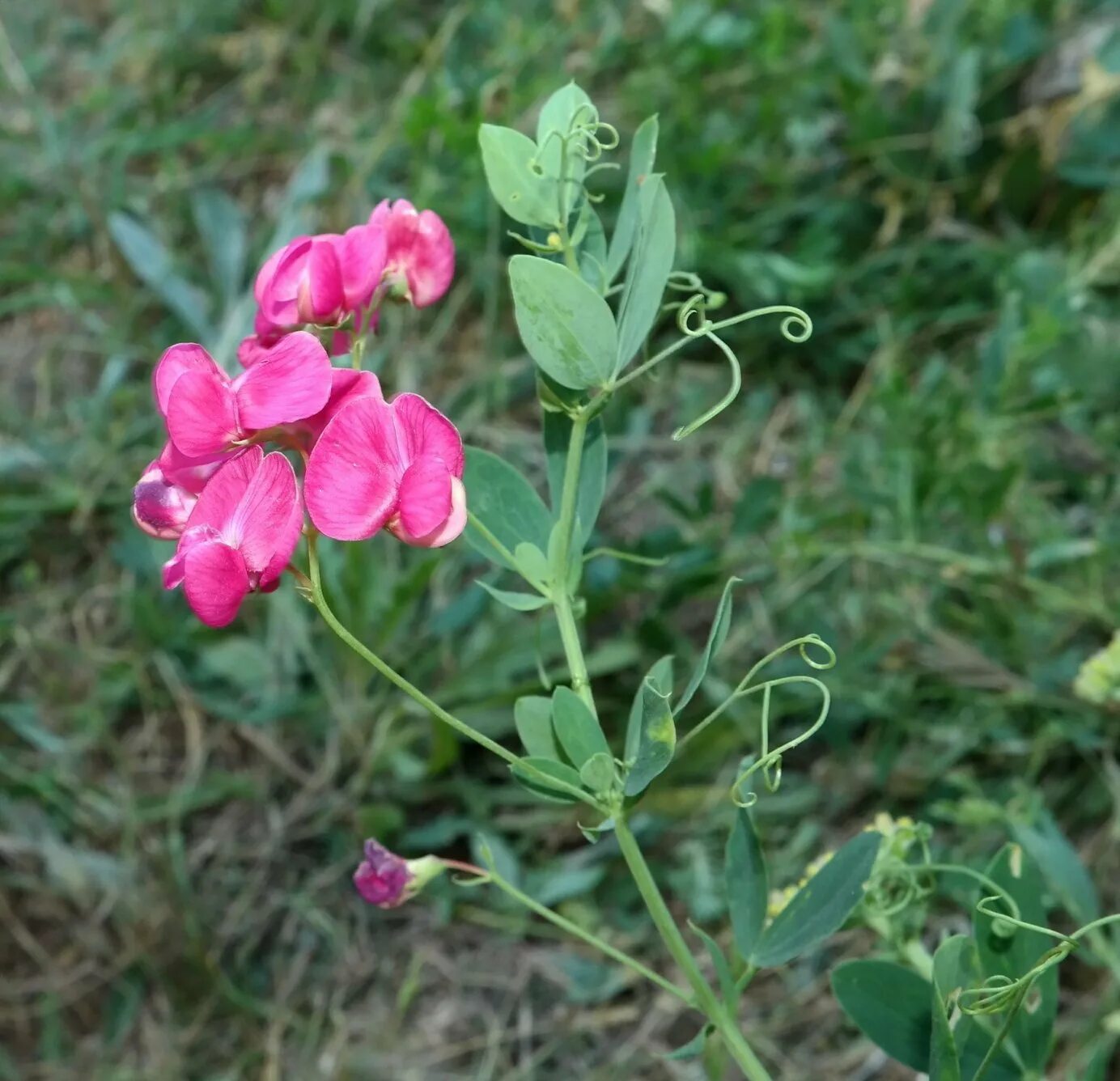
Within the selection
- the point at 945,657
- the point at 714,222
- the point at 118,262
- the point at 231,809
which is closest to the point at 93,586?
the point at 231,809

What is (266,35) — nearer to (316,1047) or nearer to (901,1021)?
(316,1047)

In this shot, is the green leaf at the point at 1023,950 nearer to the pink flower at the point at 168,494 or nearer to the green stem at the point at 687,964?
the green stem at the point at 687,964

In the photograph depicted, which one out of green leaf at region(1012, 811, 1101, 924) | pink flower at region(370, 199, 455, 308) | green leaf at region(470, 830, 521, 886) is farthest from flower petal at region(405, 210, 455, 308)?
green leaf at region(470, 830, 521, 886)

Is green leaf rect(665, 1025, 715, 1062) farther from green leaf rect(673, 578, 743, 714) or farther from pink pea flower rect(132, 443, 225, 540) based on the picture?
pink pea flower rect(132, 443, 225, 540)

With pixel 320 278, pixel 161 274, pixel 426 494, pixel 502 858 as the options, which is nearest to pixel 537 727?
pixel 426 494

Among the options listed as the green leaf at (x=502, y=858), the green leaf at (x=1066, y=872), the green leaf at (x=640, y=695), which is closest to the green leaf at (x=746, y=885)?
the green leaf at (x=640, y=695)

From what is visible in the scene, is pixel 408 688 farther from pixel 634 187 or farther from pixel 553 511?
pixel 634 187

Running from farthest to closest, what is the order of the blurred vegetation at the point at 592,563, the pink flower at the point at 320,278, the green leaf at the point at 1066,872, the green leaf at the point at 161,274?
the green leaf at the point at 161,274 < the blurred vegetation at the point at 592,563 < the green leaf at the point at 1066,872 < the pink flower at the point at 320,278
